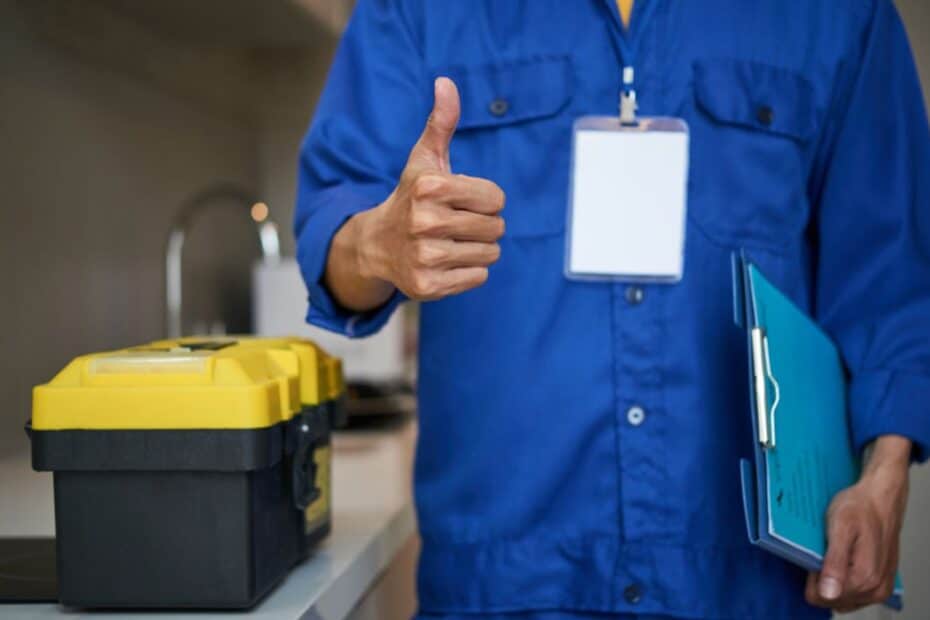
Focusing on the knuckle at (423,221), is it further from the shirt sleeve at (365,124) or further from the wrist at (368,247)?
the shirt sleeve at (365,124)

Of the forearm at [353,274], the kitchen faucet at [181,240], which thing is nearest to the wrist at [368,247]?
the forearm at [353,274]

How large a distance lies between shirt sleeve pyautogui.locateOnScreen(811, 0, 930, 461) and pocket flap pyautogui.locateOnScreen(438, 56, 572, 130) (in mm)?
297

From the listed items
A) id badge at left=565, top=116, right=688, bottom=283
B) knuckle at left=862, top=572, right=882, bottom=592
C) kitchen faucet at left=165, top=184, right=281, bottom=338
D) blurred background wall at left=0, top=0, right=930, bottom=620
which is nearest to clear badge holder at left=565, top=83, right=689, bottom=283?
id badge at left=565, top=116, right=688, bottom=283

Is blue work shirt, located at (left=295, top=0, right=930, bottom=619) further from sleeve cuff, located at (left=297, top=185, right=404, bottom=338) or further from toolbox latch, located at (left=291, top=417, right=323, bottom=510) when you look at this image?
toolbox latch, located at (left=291, top=417, right=323, bottom=510)

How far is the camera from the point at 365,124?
104 centimetres

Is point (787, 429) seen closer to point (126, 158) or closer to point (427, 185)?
point (427, 185)

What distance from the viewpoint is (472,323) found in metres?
1.04

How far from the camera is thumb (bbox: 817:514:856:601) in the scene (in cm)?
92

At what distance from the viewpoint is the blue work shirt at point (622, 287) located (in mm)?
999

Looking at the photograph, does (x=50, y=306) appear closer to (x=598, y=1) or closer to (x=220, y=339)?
(x=220, y=339)

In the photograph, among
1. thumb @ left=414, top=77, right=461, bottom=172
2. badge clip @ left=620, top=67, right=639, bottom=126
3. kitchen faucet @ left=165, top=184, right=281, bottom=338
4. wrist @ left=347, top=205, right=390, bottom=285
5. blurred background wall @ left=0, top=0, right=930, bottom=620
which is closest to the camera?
thumb @ left=414, top=77, right=461, bottom=172

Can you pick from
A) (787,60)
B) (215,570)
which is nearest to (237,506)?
(215,570)

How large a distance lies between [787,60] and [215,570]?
74 centimetres

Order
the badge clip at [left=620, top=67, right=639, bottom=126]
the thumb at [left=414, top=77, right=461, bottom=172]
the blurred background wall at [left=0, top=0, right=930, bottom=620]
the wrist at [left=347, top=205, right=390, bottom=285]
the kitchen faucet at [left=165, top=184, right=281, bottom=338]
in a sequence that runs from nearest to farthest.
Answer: the thumb at [left=414, top=77, right=461, bottom=172] < the wrist at [left=347, top=205, right=390, bottom=285] < the badge clip at [left=620, top=67, right=639, bottom=126] < the blurred background wall at [left=0, top=0, right=930, bottom=620] < the kitchen faucet at [left=165, top=184, right=281, bottom=338]
